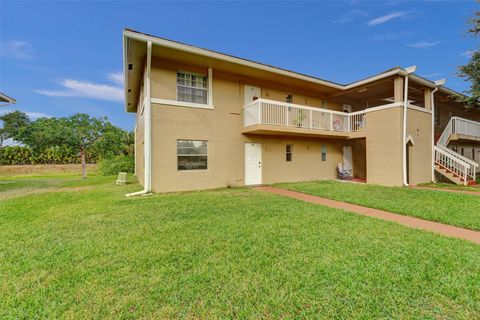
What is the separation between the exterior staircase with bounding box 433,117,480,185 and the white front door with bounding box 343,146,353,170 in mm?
4498

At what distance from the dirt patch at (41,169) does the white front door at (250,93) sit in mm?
21833

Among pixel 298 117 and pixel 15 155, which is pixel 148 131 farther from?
pixel 15 155

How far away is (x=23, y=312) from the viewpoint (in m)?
2.31

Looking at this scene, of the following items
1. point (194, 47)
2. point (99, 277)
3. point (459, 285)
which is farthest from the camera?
point (194, 47)

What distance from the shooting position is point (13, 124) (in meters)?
29.2

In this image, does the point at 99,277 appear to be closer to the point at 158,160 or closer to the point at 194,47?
the point at 158,160

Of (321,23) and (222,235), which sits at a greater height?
(321,23)

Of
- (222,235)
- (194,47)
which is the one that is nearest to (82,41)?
(194,47)

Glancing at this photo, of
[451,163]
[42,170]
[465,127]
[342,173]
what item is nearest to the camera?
[451,163]

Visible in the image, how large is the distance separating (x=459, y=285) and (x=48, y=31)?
2127cm

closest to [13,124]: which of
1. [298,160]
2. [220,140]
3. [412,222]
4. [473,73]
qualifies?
[220,140]

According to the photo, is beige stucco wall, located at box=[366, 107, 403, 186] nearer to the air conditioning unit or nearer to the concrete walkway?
the air conditioning unit

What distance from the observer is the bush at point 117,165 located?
68.5ft

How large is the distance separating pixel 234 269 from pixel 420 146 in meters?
13.8
